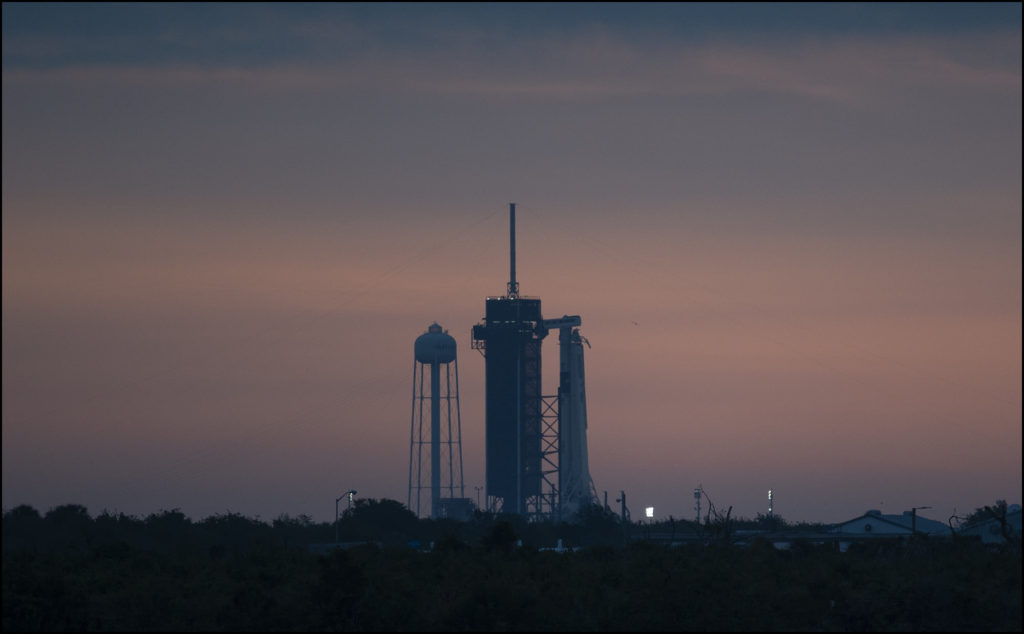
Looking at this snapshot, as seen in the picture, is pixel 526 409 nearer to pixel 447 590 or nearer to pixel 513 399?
pixel 513 399

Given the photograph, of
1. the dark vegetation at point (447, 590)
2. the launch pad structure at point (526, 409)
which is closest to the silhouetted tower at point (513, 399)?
the launch pad structure at point (526, 409)

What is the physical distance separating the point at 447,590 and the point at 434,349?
115 meters

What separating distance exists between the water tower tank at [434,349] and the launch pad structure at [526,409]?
7.66 meters

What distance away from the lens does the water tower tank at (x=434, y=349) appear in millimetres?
172750

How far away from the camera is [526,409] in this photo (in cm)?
17525

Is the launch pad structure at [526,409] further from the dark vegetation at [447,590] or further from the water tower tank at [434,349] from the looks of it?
the dark vegetation at [447,590]

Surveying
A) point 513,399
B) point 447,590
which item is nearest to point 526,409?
point 513,399

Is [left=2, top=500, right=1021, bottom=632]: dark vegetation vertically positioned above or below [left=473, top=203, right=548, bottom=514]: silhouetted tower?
below

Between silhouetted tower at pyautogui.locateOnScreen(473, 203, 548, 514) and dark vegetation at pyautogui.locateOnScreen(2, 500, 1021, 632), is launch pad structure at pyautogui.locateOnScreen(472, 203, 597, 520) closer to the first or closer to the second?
silhouetted tower at pyautogui.locateOnScreen(473, 203, 548, 514)

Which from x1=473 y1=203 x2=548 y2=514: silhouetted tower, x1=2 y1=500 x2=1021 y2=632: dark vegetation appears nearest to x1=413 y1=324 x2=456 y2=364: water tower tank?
x1=473 y1=203 x2=548 y2=514: silhouetted tower

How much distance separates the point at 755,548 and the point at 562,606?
26212 millimetres

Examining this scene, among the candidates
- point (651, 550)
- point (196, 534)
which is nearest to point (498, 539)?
point (651, 550)

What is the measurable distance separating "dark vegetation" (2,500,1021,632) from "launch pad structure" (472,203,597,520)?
318 feet

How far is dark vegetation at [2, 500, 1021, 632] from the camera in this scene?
5225cm
